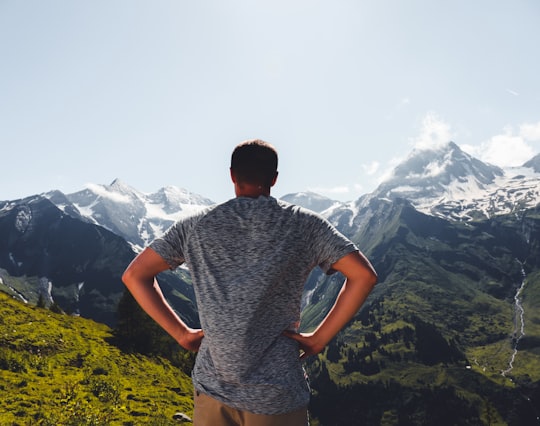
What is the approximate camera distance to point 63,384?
18.1m

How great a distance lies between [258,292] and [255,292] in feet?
0.10

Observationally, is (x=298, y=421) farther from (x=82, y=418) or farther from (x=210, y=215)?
(x=82, y=418)

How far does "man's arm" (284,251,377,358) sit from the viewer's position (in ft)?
12.7

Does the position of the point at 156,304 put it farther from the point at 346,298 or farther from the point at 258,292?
the point at 346,298

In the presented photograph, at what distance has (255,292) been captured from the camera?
3.82 metres

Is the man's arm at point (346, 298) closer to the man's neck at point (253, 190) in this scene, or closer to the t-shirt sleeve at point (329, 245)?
the t-shirt sleeve at point (329, 245)

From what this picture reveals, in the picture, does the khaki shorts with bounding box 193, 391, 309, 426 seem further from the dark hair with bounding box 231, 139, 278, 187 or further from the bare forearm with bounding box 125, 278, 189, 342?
the dark hair with bounding box 231, 139, 278, 187

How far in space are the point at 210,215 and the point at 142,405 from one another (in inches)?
699

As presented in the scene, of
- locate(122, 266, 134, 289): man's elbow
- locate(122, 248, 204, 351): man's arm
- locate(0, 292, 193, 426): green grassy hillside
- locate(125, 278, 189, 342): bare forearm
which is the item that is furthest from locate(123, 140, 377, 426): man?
locate(0, 292, 193, 426): green grassy hillside

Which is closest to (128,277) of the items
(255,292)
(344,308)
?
(255,292)

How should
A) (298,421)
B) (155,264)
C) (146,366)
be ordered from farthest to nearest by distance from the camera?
(146,366), (155,264), (298,421)

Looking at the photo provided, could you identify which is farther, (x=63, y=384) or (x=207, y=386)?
(x=63, y=384)

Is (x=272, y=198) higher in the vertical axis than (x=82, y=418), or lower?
higher

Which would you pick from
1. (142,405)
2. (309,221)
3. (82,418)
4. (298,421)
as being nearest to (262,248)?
(309,221)
